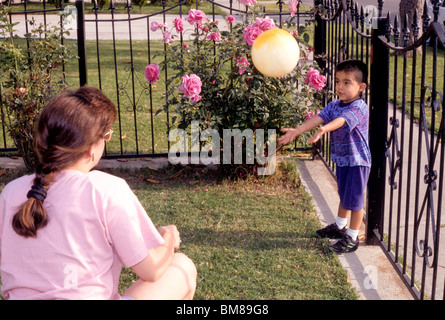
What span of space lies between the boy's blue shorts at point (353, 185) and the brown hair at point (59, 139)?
2.21 metres

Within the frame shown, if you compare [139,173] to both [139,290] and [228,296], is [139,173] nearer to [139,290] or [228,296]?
[228,296]

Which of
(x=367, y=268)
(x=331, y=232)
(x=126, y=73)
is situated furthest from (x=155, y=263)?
(x=126, y=73)

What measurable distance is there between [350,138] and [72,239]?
2307 millimetres

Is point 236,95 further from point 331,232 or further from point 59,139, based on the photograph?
point 59,139

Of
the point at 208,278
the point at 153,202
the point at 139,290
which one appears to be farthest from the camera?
the point at 153,202

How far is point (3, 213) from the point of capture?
2.00 m

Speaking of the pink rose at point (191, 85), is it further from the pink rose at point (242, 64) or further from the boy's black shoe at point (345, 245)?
the boy's black shoe at point (345, 245)

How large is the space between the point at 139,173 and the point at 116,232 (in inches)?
137

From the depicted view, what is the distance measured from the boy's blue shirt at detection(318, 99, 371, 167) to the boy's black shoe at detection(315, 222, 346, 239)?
1.64ft

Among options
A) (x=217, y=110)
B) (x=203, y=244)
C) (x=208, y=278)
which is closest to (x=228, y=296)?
(x=208, y=278)

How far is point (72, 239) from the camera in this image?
1.93 meters

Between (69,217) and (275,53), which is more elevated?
(275,53)

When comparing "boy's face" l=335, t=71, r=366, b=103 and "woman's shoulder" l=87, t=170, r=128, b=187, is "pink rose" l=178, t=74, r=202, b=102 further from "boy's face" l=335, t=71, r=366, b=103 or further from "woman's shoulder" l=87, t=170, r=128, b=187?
"woman's shoulder" l=87, t=170, r=128, b=187
